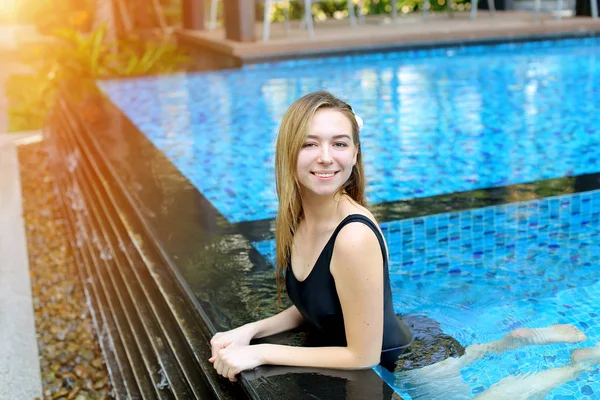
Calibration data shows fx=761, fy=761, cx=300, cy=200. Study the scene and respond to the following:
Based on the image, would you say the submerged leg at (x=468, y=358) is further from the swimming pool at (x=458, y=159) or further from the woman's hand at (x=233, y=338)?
the woman's hand at (x=233, y=338)

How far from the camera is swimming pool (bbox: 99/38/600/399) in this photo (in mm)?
3018

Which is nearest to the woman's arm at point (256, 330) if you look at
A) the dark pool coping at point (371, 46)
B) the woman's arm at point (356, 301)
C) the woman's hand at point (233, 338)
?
the woman's hand at point (233, 338)

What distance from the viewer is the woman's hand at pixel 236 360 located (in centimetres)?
202

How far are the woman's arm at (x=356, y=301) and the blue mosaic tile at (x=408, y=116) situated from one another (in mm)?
1768

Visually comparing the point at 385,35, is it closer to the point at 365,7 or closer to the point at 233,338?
the point at 365,7

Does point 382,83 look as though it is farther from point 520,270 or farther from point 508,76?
point 520,270

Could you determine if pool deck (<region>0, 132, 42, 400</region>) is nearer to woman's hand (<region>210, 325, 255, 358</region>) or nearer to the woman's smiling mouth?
woman's hand (<region>210, 325, 255, 358</region>)

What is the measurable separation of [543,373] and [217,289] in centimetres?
113

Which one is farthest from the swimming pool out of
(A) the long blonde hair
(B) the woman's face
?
(B) the woman's face

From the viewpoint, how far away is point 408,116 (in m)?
6.32

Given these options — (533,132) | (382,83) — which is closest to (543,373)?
(533,132)

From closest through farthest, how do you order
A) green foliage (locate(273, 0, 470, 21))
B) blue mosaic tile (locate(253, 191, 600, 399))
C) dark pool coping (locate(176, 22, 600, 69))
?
blue mosaic tile (locate(253, 191, 600, 399)) < dark pool coping (locate(176, 22, 600, 69)) < green foliage (locate(273, 0, 470, 21))

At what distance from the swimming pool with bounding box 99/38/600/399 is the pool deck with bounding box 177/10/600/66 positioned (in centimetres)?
18

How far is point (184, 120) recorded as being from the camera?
21.3ft
